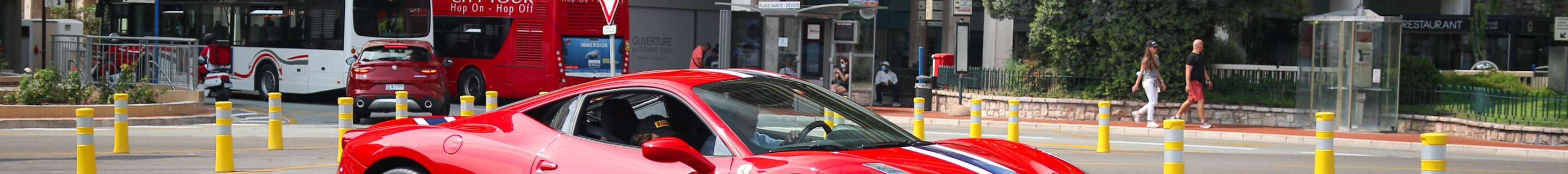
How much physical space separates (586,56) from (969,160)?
658 inches

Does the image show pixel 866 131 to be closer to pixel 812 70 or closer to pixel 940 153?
pixel 940 153

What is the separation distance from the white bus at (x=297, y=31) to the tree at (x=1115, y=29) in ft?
28.4

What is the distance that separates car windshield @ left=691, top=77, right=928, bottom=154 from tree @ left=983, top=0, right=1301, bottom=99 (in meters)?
11.9

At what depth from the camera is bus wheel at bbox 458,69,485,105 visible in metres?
21.4

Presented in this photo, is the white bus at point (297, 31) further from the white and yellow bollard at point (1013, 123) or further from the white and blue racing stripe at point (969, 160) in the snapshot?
the white and blue racing stripe at point (969, 160)

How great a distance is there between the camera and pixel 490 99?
459 inches

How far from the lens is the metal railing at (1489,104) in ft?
44.1

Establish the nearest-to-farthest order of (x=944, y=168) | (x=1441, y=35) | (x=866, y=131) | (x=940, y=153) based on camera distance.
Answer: (x=944, y=168) < (x=940, y=153) < (x=866, y=131) < (x=1441, y=35)

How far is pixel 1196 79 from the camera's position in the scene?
15383 mm

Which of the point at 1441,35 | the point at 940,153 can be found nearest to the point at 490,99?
the point at 940,153

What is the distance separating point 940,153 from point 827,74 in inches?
644

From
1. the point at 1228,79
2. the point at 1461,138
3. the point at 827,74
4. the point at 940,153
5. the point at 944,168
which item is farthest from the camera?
the point at 827,74

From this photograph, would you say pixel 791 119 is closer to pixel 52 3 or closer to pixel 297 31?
pixel 297 31

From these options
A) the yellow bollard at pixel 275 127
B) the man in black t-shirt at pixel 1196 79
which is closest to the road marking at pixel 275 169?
the yellow bollard at pixel 275 127
